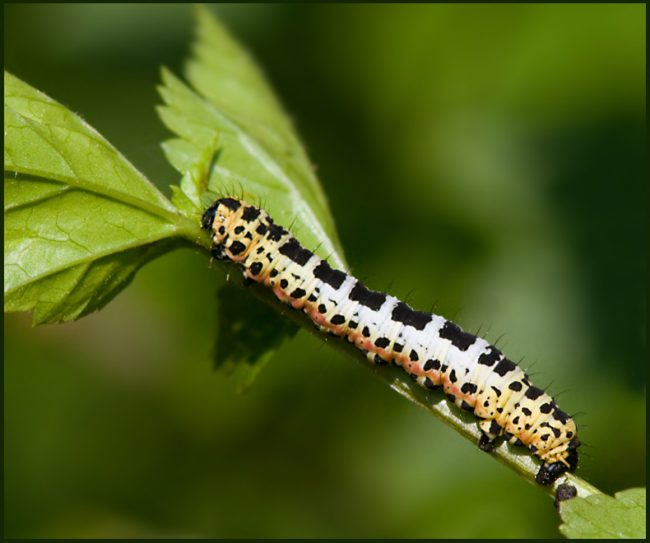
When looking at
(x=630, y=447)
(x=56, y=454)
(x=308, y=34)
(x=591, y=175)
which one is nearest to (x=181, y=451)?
(x=56, y=454)

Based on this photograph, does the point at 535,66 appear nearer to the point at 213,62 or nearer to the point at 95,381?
the point at 213,62

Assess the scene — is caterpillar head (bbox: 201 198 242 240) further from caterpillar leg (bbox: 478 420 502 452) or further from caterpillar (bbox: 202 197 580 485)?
caterpillar leg (bbox: 478 420 502 452)

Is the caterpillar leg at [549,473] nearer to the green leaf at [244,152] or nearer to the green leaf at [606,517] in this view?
the green leaf at [606,517]

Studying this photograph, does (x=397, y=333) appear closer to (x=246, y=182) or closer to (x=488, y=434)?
(x=488, y=434)

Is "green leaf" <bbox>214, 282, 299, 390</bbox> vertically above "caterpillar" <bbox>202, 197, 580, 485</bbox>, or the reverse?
"caterpillar" <bbox>202, 197, 580, 485</bbox>

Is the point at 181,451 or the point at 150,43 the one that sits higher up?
the point at 150,43

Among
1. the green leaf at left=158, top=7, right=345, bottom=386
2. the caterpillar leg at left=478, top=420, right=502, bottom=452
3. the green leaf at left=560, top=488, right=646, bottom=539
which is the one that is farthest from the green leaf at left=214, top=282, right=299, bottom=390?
the green leaf at left=560, top=488, right=646, bottom=539

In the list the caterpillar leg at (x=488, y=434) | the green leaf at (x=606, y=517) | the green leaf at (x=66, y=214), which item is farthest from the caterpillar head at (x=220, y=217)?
the green leaf at (x=606, y=517)
